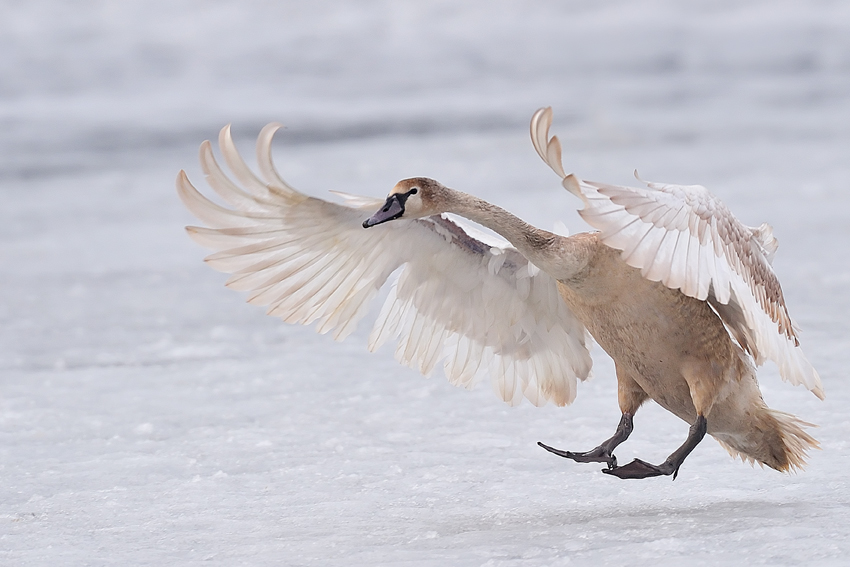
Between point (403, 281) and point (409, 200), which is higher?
point (409, 200)

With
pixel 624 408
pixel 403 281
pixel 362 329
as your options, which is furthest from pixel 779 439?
pixel 362 329

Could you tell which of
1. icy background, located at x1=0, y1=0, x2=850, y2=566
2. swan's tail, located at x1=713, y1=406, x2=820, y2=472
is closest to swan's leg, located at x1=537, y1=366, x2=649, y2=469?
icy background, located at x1=0, y1=0, x2=850, y2=566

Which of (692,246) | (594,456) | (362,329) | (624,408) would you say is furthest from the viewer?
(362,329)

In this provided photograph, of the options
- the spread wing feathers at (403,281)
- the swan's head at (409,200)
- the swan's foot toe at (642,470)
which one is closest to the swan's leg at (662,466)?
the swan's foot toe at (642,470)

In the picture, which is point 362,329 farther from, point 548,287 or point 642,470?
point 642,470

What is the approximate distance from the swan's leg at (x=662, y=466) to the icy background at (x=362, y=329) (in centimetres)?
11

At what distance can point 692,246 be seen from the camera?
2545 mm

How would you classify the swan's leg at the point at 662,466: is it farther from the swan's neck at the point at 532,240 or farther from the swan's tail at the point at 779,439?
the swan's neck at the point at 532,240

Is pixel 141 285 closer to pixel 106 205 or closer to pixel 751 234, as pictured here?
pixel 106 205

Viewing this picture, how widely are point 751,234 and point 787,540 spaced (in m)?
0.82

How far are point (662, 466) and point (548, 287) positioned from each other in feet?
2.51

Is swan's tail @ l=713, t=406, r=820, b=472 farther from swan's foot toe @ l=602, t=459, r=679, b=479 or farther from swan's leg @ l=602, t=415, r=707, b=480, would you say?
swan's foot toe @ l=602, t=459, r=679, b=479

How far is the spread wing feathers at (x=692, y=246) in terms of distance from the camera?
243 cm

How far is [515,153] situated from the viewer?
339 inches
